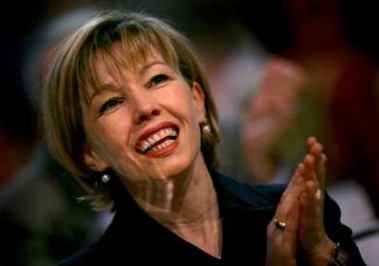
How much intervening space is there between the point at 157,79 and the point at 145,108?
58mm

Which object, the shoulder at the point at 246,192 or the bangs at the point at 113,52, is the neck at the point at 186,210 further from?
the bangs at the point at 113,52

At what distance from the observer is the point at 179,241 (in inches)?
45.1

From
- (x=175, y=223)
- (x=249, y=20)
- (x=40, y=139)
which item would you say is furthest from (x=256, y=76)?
(x=175, y=223)

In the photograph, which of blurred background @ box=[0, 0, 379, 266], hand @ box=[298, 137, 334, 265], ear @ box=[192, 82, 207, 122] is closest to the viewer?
hand @ box=[298, 137, 334, 265]

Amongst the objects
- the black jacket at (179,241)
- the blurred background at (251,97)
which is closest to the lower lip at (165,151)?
the black jacket at (179,241)

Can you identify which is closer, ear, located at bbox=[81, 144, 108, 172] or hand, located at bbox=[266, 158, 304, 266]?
hand, located at bbox=[266, 158, 304, 266]

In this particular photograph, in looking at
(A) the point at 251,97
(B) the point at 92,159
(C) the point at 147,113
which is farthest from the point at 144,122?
(A) the point at 251,97

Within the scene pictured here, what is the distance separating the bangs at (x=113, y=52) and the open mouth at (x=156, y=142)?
97 millimetres

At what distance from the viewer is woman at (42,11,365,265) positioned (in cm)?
110

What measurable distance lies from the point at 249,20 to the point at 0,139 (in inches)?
24.8

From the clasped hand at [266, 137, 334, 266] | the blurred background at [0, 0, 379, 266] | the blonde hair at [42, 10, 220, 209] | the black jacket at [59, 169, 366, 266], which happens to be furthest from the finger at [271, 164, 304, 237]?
the blurred background at [0, 0, 379, 266]

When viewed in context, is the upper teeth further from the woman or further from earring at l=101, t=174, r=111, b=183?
earring at l=101, t=174, r=111, b=183

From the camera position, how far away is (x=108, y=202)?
1239 mm

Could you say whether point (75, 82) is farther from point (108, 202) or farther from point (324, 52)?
point (324, 52)
